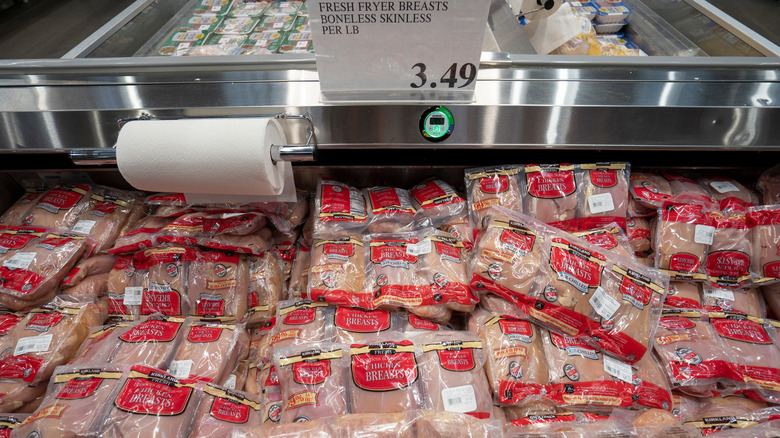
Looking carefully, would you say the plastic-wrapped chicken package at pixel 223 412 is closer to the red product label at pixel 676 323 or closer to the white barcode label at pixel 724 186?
the red product label at pixel 676 323

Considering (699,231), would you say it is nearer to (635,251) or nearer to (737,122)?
(635,251)

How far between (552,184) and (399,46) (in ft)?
2.49

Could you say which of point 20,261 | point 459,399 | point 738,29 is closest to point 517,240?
point 459,399

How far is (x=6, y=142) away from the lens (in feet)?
3.81

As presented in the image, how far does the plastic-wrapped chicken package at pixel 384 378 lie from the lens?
3.22ft

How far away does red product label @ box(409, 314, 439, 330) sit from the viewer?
46.0 inches

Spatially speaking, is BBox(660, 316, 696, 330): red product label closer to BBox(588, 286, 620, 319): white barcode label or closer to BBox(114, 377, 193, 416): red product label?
BBox(588, 286, 620, 319): white barcode label

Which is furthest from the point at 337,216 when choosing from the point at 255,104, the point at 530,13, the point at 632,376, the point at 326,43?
the point at 530,13

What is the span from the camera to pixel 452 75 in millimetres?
1052

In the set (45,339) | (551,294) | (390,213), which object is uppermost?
(390,213)

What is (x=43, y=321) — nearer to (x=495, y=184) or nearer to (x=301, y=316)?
(x=301, y=316)

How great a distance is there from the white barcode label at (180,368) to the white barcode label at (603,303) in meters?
1.29

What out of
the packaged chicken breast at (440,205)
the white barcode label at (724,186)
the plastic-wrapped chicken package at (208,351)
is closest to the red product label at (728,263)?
the white barcode label at (724,186)

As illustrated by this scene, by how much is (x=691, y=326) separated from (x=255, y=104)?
166 centimetres
